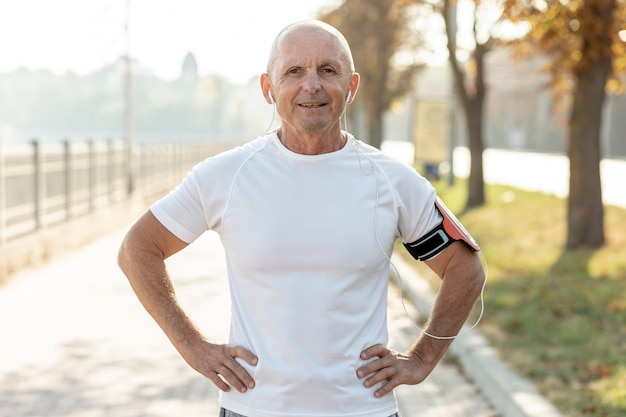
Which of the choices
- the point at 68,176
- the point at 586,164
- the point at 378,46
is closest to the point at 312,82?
the point at 586,164

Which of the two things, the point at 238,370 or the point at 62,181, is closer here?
the point at 238,370

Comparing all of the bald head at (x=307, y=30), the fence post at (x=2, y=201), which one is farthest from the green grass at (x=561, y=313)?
the fence post at (x=2, y=201)

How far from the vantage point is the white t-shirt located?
122 inches

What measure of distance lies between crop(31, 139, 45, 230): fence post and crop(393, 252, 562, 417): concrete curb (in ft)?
28.4

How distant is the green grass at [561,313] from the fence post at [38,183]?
6.21 m

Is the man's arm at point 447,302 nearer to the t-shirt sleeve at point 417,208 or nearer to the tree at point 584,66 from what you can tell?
the t-shirt sleeve at point 417,208

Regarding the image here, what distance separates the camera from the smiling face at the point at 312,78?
125 inches

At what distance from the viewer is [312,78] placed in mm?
3168

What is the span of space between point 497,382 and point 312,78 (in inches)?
200

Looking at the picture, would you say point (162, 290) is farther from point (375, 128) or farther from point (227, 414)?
point (375, 128)

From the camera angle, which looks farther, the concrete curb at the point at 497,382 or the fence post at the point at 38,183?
the fence post at the point at 38,183

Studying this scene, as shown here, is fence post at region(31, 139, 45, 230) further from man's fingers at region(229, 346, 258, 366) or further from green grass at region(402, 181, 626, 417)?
man's fingers at region(229, 346, 258, 366)

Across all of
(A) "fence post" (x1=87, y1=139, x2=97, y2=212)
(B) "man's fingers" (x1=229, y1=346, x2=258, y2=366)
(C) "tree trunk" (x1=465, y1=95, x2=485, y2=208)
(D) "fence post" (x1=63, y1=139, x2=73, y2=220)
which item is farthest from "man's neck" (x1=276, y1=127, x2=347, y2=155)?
(C) "tree trunk" (x1=465, y1=95, x2=485, y2=208)

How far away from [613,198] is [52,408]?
20660 mm
